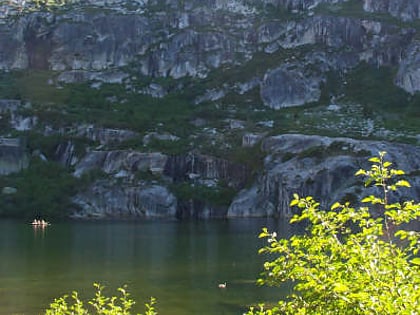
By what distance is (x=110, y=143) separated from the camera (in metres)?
163

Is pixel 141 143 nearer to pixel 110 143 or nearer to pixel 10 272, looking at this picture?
pixel 110 143

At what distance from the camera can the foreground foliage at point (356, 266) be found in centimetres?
954

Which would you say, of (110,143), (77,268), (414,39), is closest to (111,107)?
(110,143)

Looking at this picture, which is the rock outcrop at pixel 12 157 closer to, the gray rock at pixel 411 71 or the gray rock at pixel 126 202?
the gray rock at pixel 126 202

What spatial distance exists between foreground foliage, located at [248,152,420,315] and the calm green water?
2751cm

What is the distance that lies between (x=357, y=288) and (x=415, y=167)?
422 ft

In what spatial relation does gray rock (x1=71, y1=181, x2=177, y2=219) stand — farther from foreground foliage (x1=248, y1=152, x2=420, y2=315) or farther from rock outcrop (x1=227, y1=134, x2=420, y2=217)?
foreground foliage (x1=248, y1=152, x2=420, y2=315)

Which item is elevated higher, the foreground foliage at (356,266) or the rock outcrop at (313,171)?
the foreground foliage at (356,266)

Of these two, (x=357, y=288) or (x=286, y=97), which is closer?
(x=357, y=288)

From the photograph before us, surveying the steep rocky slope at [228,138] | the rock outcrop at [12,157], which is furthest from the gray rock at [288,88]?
the rock outcrop at [12,157]

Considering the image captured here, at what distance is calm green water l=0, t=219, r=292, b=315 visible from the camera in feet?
137

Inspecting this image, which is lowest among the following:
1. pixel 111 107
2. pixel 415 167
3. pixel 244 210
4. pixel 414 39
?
pixel 244 210

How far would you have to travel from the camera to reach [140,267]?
5847 centimetres

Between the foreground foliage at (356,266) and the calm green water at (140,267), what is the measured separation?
27514 mm
